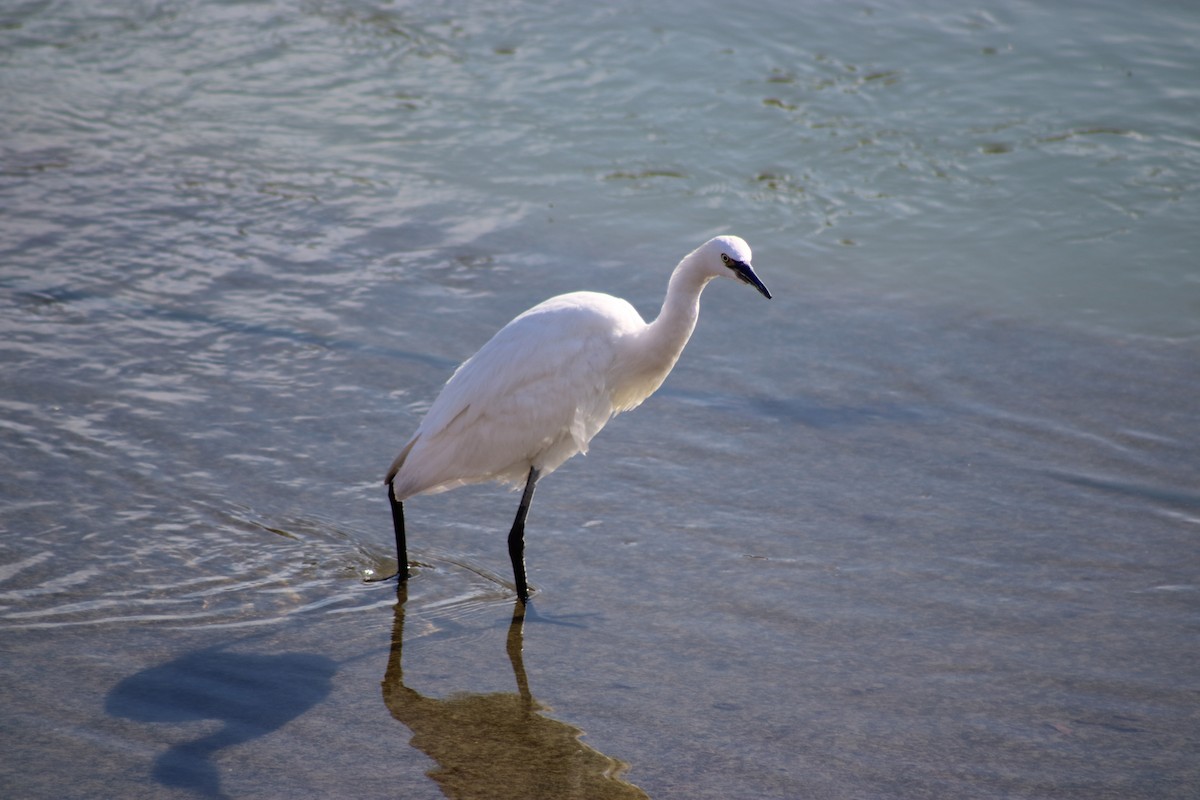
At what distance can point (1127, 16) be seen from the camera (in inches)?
444

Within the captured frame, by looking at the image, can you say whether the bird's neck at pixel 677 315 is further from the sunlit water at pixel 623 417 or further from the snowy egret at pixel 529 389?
the sunlit water at pixel 623 417

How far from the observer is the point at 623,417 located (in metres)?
6.38

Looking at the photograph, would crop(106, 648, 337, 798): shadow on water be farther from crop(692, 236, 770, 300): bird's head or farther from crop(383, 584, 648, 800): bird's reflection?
crop(692, 236, 770, 300): bird's head

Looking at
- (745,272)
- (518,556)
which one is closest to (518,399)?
(518,556)

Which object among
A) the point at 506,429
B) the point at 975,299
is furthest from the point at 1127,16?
the point at 506,429

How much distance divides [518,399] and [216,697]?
1610mm

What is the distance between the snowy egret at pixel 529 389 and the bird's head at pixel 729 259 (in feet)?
0.25

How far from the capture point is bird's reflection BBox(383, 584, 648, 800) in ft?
12.4

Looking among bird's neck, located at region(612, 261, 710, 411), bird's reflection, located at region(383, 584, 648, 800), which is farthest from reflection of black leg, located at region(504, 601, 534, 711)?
bird's neck, located at region(612, 261, 710, 411)

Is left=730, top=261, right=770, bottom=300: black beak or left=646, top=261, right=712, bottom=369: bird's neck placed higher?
left=730, top=261, right=770, bottom=300: black beak

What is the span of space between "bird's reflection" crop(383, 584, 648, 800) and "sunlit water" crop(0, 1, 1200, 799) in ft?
0.05

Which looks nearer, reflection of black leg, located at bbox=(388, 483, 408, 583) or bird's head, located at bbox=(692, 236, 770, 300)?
bird's head, located at bbox=(692, 236, 770, 300)

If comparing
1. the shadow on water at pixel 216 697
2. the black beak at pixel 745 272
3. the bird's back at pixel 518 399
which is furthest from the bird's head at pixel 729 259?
the shadow on water at pixel 216 697

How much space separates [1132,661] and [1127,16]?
28.5ft
